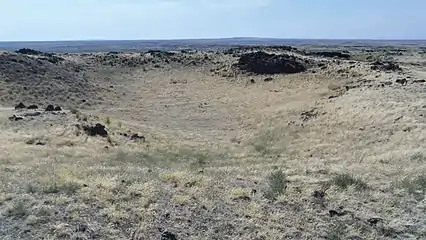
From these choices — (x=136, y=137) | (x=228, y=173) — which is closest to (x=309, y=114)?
(x=136, y=137)

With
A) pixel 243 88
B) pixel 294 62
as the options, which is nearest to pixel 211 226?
pixel 243 88

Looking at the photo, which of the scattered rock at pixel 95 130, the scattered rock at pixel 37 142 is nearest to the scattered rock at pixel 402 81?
the scattered rock at pixel 95 130

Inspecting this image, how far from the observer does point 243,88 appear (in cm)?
5278

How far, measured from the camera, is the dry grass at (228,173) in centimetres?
1001

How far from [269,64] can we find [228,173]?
45.3m

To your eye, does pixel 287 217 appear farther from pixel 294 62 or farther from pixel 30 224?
pixel 294 62

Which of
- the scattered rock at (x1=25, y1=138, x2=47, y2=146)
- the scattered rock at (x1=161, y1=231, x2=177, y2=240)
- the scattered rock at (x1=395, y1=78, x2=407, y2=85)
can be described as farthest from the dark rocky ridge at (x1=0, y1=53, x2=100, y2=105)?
the scattered rock at (x1=161, y1=231, x2=177, y2=240)

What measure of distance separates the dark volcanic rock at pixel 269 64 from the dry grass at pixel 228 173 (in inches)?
657

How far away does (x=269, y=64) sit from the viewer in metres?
59.6

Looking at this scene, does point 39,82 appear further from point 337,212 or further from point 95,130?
point 337,212

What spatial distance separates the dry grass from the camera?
394 inches

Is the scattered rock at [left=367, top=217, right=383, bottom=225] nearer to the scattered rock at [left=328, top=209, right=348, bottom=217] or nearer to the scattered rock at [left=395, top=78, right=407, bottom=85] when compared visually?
the scattered rock at [left=328, top=209, right=348, bottom=217]

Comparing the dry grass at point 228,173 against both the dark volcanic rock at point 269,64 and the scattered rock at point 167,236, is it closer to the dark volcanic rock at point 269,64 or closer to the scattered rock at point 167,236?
the scattered rock at point 167,236

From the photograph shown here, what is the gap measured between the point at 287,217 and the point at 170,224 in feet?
8.07
